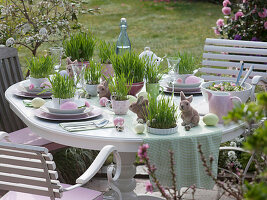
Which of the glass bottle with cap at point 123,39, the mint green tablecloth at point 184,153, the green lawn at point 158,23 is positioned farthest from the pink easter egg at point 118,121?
the green lawn at point 158,23

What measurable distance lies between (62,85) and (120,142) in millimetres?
508

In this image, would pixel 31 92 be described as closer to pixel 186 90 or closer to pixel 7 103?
pixel 7 103

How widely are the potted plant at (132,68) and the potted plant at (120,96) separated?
135mm

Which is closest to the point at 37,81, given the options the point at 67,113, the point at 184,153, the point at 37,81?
the point at 37,81

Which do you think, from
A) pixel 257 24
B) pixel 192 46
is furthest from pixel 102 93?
pixel 192 46

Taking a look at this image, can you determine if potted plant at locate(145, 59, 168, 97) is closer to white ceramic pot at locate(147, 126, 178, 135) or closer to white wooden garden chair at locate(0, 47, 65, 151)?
white ceramic pot at locate(147, 126, 178, 135)

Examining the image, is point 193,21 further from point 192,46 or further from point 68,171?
point 68,171

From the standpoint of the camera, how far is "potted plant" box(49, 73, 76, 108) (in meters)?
2.46

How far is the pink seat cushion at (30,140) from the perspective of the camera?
3.10 metres

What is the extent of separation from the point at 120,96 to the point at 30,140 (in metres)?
0.98

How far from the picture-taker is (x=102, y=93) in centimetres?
271

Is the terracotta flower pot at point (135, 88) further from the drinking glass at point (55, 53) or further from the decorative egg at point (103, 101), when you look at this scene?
the drinking glass at point (55, 53)

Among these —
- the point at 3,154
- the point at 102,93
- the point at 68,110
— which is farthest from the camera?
the point at 102,93

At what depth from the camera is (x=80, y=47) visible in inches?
128
